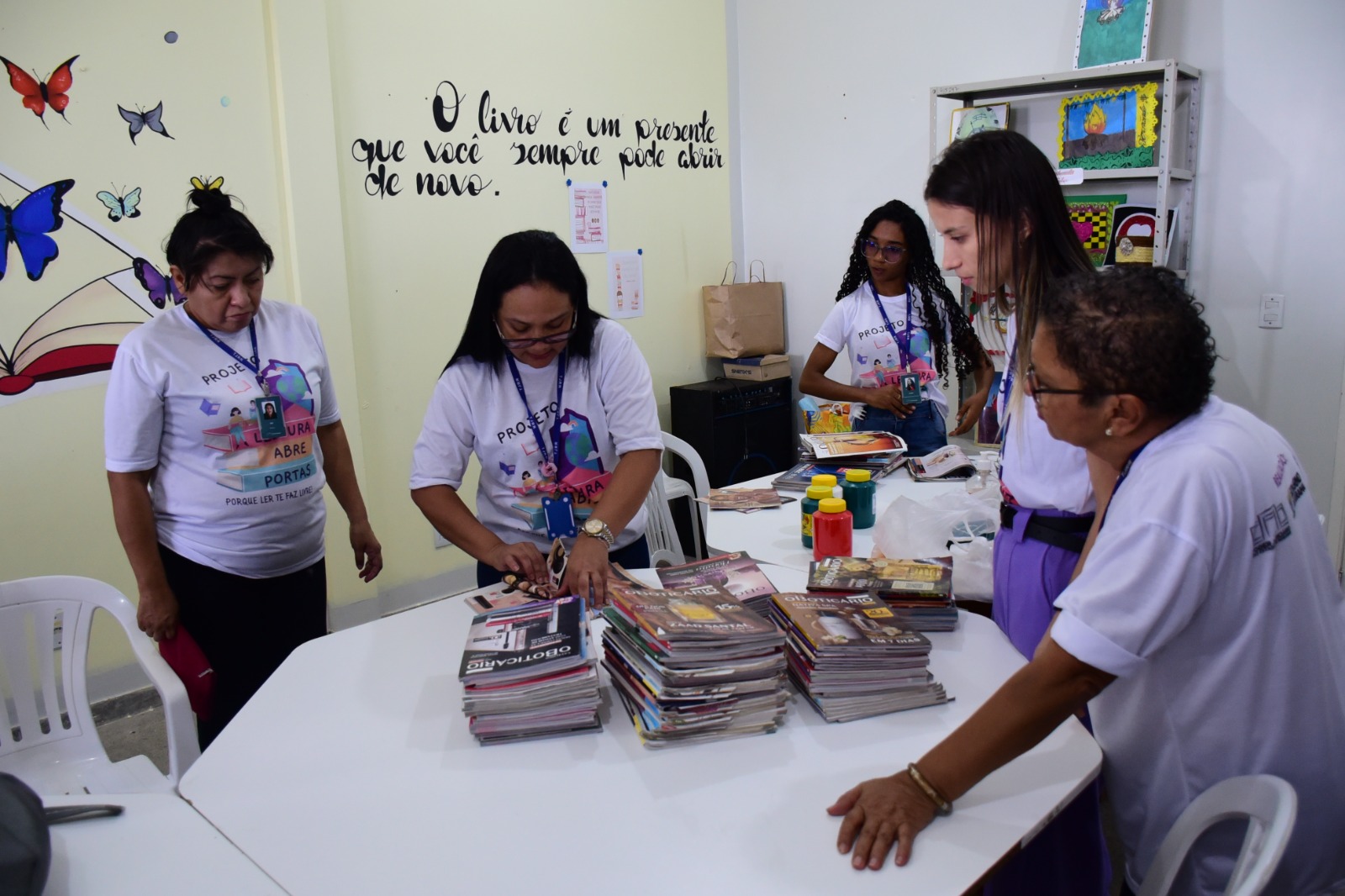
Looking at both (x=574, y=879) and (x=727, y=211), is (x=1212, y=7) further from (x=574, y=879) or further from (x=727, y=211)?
(x=574, y=879)

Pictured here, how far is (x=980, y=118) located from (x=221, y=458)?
10.9 ft

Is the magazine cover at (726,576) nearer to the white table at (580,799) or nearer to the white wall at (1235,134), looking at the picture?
the white table at (580,799)

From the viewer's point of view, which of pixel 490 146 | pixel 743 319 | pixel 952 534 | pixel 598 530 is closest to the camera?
pixel 598 530

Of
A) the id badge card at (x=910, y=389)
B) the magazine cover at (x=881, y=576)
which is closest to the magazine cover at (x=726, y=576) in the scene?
the magazine cover at (x=881, y=576)

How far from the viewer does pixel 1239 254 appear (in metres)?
3.72

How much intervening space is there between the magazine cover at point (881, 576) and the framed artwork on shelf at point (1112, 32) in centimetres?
276

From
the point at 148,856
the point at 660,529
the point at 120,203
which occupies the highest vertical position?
the point at 120,203

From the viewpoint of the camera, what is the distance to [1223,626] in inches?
47.9

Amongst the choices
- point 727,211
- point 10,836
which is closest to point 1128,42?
point 727,211

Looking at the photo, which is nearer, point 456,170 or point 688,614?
point 688,614

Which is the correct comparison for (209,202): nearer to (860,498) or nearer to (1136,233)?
(860,498)

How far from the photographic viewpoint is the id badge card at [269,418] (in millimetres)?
2162

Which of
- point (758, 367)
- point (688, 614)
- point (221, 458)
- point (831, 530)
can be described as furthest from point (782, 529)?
point (758, 367)

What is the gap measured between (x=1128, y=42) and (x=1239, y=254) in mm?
946
